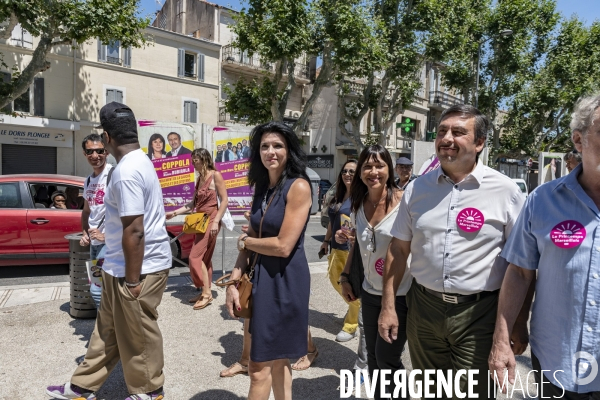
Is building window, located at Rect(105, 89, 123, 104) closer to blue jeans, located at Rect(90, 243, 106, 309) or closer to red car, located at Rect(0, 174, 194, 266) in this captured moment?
red car, located at Rect(0, 174, 194, 266)

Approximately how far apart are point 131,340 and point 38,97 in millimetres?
21272

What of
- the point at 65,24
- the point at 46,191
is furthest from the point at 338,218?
the point at 65,24

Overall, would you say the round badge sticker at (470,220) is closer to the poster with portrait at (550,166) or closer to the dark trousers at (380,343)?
the dark trousers at (380,343)

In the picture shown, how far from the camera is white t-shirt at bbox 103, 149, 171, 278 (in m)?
2.72

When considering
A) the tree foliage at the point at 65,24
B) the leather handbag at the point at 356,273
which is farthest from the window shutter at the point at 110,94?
the leather handbag at the point at 356,273

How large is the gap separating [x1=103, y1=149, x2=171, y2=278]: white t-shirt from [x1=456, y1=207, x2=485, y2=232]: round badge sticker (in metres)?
1.87

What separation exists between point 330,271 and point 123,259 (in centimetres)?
214

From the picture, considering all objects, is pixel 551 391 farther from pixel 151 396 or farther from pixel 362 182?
pixel 151 396

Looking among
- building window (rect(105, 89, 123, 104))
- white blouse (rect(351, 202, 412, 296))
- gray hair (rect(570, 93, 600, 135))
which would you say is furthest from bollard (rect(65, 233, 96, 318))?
building window (rect(105, 89, 123, 104))

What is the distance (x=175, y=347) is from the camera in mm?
3998

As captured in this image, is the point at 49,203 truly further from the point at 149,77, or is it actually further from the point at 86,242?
the point at 149,77

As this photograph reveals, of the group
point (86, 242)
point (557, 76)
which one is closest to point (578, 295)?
point (86, 242)

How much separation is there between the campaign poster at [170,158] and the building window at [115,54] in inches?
519

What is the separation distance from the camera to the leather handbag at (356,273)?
10.2 feet
